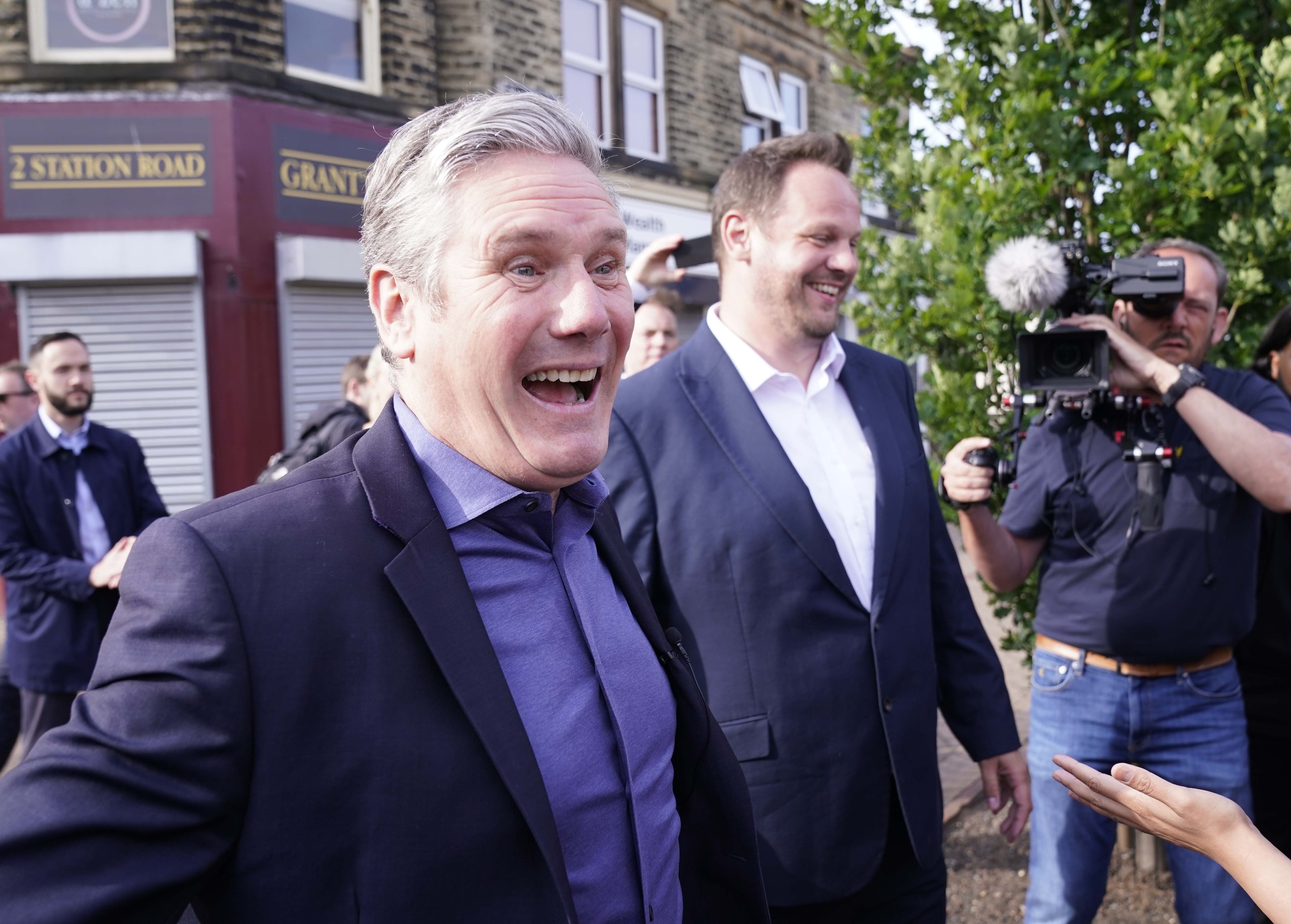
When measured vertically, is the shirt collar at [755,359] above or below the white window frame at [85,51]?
below

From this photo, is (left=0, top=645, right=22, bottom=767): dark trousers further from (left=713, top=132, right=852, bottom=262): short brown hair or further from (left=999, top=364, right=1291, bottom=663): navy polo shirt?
(left=999, top=364, right=1291, bottom=663): navy polo shirt

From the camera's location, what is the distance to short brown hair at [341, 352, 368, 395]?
5902 millimetres

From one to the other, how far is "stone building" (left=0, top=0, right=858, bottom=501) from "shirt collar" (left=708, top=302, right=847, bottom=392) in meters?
6.17

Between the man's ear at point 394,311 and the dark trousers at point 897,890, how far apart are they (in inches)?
64.9

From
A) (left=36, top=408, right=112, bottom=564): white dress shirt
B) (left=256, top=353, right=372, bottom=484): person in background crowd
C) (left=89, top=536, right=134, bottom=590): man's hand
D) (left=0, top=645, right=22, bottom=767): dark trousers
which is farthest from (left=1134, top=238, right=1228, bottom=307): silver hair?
(left=0, top=645, right=22, bottom=767): dark trousers

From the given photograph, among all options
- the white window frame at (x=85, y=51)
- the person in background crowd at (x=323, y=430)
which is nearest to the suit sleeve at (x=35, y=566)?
the person in background crowd at (x=323, y=430)

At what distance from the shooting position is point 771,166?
2730 mm

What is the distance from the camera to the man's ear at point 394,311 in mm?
1453

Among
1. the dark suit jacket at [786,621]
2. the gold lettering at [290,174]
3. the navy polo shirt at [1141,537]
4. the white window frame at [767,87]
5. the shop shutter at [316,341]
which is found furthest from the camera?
the white window frame at [767,87]

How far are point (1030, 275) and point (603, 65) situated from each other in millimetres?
9972

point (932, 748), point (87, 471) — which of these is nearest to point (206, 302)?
point (87, 471)

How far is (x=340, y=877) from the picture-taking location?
118cm

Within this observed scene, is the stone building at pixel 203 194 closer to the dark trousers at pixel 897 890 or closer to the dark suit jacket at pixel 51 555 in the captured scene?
the dark suit jacket at pixel 51 555

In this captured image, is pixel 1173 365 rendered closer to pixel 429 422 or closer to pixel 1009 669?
pixel 429 422
